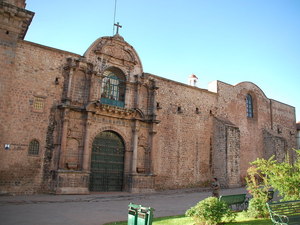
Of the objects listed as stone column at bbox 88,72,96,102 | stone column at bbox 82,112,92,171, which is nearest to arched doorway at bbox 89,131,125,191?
stone column at bbox 82,112,92,171

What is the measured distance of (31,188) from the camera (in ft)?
41.1

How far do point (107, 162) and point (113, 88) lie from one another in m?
4.23

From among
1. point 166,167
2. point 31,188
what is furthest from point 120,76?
point 31,188

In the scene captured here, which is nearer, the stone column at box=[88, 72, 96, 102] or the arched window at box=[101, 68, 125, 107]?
the stone column at box=[88, 72, 96, 102]

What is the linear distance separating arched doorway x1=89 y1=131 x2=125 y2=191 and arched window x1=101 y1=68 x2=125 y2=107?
1.78 m

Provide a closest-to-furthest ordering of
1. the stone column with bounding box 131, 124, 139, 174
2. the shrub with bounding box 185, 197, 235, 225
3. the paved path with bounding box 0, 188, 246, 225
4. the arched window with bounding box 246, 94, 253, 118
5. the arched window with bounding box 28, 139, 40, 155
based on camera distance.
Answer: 1. the shrub with bounding box 185, 197, 235, 225
2. the paved path with bounding box 0, 188, 246, 225
3. the arched window with bounding box 28, 139, 40, 155
4. the stone column with bounding box 131, 124, 139, 174
5. the arched window with bounding box 246, 94, 253, 118

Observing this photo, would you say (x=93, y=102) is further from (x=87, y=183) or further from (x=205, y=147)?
(x=205, y=147)

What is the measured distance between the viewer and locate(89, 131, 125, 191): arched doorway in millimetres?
14391

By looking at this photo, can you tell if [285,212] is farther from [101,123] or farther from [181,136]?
[181,136]

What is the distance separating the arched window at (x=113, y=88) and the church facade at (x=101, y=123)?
59mm

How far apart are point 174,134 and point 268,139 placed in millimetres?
9949

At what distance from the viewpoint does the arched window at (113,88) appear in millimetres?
15606

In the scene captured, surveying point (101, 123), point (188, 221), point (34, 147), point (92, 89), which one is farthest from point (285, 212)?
point (92, 89)

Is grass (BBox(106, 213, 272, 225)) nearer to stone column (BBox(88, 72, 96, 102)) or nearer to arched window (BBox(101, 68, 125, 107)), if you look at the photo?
stone column (BBox(88, 72, 96, 102))
